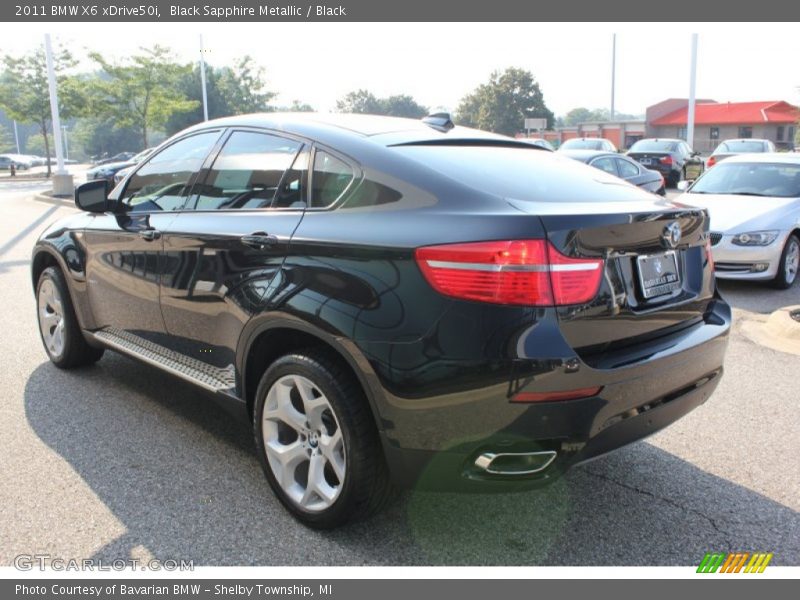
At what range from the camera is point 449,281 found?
243 centimetres

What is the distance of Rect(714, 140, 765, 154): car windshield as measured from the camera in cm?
2252

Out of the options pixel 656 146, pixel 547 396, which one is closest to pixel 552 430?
pixel 547 396

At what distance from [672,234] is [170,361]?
2.59 metres

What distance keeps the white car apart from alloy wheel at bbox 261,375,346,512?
6.07 meters

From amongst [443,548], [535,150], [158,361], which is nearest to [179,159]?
[158,361]

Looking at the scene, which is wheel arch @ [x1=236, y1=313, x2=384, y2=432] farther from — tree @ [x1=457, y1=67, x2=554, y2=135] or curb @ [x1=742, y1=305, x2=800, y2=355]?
tree @ [x1=457, y1=67, x2=554, y2=135]

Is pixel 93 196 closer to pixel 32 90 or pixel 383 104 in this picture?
pixel 32 90

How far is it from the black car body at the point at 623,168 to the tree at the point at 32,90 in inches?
1108

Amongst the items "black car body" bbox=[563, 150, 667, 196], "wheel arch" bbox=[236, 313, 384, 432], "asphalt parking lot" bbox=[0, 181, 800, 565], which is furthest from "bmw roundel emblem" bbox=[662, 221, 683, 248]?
"black car body" bbox=[563, 150, 667, 196]

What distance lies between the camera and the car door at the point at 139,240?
3.83 meters

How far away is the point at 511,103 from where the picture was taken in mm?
80562

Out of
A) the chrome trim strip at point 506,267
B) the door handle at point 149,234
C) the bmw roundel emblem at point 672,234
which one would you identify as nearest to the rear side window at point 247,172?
the door handle at point 149,234

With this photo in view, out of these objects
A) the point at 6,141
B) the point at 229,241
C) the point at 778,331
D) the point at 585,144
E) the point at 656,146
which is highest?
the point at 229,241

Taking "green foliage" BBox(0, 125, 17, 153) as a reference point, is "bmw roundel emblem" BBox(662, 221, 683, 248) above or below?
above
